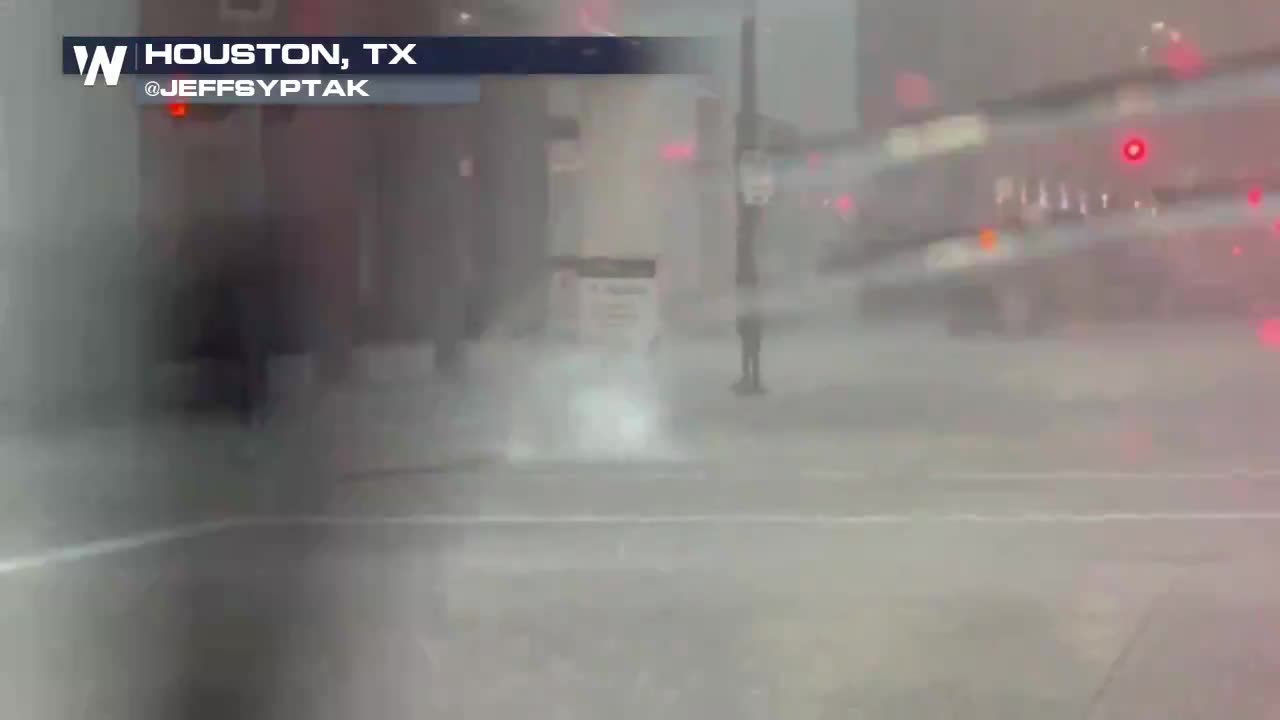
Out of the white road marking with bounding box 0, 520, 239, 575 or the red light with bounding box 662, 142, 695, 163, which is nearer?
the red light with bounding box 662, 142, 695, 163

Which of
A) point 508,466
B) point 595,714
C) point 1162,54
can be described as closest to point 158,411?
point 508,466

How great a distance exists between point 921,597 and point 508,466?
965mm

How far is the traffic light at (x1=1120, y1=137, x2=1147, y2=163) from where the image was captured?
101 inches

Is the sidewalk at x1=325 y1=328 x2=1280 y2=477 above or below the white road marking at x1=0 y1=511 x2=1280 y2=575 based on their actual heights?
above

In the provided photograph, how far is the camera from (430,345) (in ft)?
8.80

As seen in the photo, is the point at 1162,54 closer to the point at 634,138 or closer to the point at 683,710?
the point at 634,138

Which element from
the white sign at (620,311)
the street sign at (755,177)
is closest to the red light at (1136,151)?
the street sign at (755,177)

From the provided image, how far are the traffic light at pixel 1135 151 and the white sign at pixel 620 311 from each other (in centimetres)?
104

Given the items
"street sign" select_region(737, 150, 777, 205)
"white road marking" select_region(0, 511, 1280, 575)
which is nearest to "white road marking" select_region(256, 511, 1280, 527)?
"white road marking" select_region(0, 511, 1280, 575)
